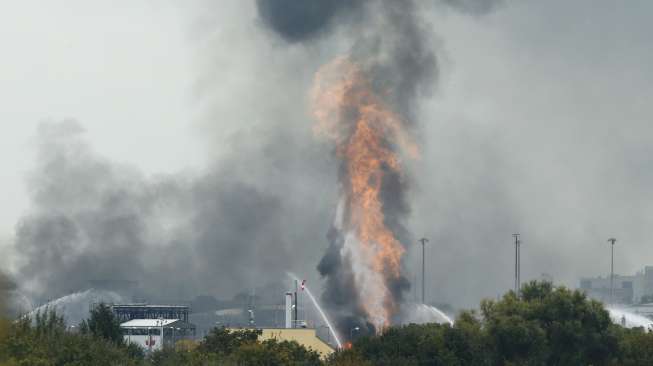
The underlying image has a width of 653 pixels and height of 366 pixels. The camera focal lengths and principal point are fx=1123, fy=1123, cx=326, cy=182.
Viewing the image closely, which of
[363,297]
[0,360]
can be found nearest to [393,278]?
[363,297]

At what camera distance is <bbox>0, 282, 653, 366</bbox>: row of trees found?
357ft

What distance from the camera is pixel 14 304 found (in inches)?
2343

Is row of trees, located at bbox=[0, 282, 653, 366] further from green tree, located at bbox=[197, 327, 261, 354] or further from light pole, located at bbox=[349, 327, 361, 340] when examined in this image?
light pole, located at bbox=[349, 327, 361, 340]

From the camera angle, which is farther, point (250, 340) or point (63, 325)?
point (250, 340)

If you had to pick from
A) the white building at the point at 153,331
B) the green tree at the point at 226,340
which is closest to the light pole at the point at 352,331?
the white building at the point at 153,331

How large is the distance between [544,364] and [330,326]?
5758 centimetres

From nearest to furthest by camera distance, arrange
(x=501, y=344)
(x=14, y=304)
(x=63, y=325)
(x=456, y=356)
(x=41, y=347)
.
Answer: (x=14, y=304)
(x=41, y=347)
(x=63, y=325)
(x=456, y=356)
(x=501, y=344)

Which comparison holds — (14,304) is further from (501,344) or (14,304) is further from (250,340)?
(501,344)

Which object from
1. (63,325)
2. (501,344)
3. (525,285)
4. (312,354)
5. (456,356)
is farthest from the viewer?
(525,285)

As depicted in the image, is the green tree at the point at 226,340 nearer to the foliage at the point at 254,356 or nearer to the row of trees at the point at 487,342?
the row of trees at the point at 487,342

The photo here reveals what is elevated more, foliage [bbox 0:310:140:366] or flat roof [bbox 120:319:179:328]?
flat roof [bbox 120:319:179:328]

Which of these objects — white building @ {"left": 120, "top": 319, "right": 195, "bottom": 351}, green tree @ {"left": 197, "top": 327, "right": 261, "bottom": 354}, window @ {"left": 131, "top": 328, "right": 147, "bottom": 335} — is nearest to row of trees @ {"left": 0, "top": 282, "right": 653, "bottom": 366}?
green tree @ {"left": 197, "top": 327, "right": 261, "bottom": 354}

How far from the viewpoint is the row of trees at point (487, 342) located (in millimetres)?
108875

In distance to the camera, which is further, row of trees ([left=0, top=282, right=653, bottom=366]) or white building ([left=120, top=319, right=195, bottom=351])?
white building ([left=120, top=319, right=195, bottom=351])
